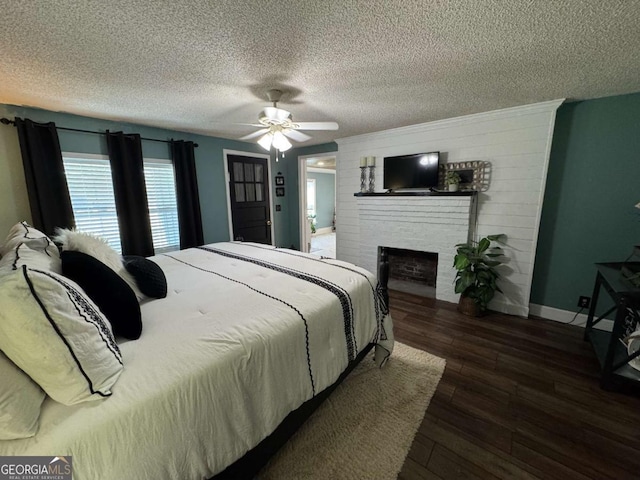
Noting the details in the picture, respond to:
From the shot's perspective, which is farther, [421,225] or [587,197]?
[421,225]

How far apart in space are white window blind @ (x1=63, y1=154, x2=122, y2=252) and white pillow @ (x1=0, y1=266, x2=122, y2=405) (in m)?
2.85

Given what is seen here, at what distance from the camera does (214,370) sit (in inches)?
39.7

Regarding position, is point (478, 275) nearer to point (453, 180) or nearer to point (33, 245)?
point (453, 180)

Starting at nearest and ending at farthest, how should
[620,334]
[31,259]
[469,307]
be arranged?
[31,259]
[620,334]
[469,307]

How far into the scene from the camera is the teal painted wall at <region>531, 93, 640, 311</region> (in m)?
2.35

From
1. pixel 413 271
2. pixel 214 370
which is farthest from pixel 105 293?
pixel 413 271

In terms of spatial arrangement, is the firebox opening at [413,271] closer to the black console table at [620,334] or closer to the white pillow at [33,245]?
the black console table at [620,334]

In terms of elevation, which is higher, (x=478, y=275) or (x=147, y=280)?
(x=147, y=280)

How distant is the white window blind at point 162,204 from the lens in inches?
137

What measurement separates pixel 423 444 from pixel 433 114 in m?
3.12

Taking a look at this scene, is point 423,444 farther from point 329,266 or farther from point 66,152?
point 66,152

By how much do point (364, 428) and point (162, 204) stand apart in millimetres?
3654

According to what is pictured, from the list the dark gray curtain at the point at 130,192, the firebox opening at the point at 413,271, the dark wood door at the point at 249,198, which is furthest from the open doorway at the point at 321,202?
the dark gray curtain at the point at 130,192

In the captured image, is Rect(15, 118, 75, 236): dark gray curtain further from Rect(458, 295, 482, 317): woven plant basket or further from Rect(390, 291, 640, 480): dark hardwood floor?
Rect(458, 295, 482, 317): woven plant basket
